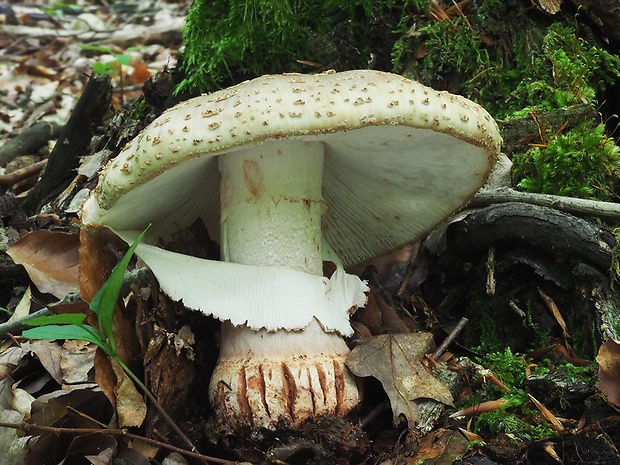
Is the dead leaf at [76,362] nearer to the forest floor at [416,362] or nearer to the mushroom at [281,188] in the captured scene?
the forest floor at [416,362]

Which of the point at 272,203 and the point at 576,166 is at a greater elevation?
the point at 272,203

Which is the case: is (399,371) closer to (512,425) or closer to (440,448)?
(440,448)

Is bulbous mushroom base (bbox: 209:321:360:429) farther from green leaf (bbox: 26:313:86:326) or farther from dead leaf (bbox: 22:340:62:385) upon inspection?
dead leaf (bbox: 22:340:62:385)

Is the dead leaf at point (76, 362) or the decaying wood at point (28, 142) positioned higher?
the dead leaf at point (76, 362)

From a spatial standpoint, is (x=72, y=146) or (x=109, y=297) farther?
(x=72, y=146)

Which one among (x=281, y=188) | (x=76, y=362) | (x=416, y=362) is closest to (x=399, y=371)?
(x=416, y=362)

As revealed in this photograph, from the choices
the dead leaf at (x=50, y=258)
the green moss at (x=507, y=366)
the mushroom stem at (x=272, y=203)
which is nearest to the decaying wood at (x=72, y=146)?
the dead leaf at (x=50, y=258)

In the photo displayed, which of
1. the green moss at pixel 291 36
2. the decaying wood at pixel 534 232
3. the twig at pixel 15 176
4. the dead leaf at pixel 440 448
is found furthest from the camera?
the twig at pixel 15 176

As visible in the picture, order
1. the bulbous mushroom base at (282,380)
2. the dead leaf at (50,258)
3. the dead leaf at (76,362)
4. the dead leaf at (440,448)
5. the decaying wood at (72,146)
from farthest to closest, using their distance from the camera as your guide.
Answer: the decaying wood at (72,146) < the dead leaf at (50,258) < the dead leaf at (76,362) < the bulbous mushroom base at (282,380) < the dead leaf at (440,448)
